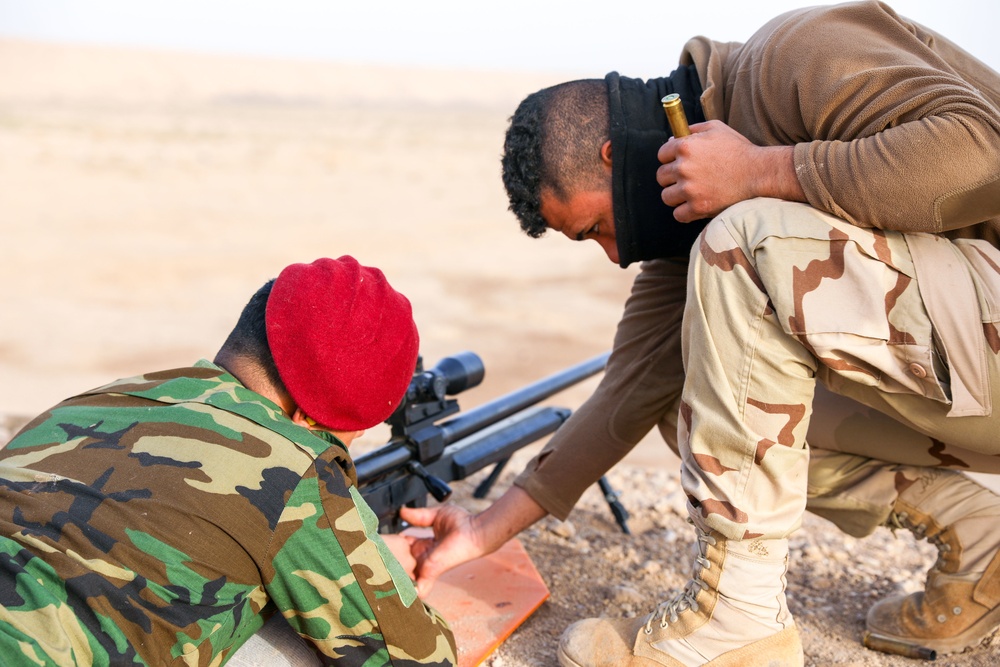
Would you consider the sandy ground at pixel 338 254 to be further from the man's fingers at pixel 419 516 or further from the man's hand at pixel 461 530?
the man's fingers at pixel 419 516

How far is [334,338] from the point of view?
2129mm

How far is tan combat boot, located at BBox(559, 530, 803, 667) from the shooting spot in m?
2.15

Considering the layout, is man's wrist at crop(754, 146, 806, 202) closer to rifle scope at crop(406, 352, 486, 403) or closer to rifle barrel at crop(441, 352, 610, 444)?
rifle scope at crop(406, 352, 486, 403)

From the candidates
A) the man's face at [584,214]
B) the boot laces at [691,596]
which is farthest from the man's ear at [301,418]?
the boot laces at [691,596]

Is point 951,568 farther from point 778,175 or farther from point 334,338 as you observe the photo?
point 334,338

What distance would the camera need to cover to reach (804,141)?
2.31m

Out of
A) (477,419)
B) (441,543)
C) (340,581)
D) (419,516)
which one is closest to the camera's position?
(340,581)

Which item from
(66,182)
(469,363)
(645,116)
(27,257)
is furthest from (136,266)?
(645,116)

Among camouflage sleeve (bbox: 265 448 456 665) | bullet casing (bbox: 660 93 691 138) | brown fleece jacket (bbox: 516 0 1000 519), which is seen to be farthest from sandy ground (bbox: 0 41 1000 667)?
bullet casing (bbox: 660 93 691 138)

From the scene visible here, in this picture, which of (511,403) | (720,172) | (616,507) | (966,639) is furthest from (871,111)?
(616,507)

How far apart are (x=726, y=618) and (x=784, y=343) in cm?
63

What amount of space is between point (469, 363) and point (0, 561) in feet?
5.41

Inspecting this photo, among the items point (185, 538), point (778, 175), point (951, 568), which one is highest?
point (778, 175)

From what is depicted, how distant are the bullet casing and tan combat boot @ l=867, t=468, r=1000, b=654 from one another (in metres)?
1.14
